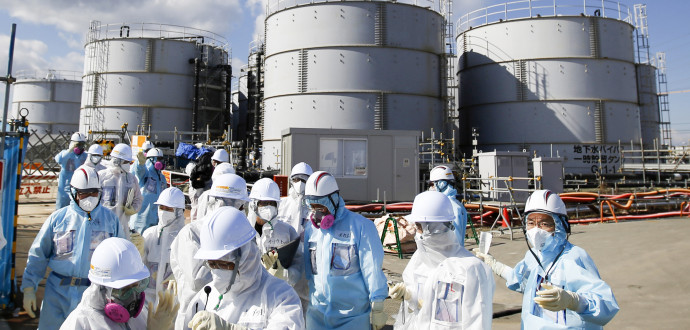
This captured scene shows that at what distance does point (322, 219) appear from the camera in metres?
3.48

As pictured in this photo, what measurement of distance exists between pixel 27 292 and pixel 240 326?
273cm

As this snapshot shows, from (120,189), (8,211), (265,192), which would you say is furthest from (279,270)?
(120,189)

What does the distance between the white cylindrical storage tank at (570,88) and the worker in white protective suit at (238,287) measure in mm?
20427

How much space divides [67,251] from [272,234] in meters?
1.77

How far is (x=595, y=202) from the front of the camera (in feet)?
44.5

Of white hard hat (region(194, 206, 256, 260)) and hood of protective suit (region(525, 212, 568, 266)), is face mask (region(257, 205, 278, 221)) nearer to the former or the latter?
white hard hat (region(194, 206, 256, 260))

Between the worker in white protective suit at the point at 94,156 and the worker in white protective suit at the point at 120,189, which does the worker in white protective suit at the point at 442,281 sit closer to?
the worker in white protective suit at the point at 120,189

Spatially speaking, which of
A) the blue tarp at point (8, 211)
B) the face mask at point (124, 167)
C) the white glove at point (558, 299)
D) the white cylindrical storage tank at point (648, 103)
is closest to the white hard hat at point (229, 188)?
the white glove at point (558, 299)

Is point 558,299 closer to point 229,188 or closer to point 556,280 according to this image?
point 556,280

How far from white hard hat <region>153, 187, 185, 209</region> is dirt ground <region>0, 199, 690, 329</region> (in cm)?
193

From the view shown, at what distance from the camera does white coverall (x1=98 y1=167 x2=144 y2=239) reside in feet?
21.8

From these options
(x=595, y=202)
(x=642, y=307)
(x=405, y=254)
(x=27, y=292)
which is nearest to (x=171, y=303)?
(x=27, y=292)

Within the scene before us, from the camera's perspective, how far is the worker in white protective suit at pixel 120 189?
6660 millimetres

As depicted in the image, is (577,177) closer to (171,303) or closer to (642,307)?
(642,307)
